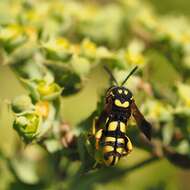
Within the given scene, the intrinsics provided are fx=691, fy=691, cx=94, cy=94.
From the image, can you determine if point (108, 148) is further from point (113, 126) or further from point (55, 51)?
point (55, 51)

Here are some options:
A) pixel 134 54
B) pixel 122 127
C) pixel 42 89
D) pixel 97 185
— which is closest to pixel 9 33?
pixel 42 89

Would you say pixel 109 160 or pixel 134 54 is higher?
pixel 134 54

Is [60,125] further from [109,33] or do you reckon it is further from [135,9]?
[135,9]

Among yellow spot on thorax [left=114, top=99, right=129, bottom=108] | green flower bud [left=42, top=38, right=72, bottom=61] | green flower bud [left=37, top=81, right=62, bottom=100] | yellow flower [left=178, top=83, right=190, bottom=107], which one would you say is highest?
green flower bud [left=42, top=38, right=72, bottom=61]

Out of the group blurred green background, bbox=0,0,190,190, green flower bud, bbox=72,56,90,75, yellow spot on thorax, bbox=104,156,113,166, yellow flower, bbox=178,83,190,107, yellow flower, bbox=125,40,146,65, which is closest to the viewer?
yellow spot on thorax, bbox=104,156,113,166

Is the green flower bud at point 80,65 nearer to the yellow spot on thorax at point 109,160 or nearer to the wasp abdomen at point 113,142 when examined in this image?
the wasp abdomen at point 113,142

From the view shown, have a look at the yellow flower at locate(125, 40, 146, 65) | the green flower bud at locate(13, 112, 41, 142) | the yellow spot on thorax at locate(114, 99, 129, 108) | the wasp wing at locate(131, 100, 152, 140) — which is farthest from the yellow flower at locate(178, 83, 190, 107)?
the green flower bud at locate(13, 112, 41, 142)

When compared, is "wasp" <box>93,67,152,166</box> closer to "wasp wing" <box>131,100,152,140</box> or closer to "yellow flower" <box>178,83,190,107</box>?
"wasp wing" <box>131,100,152,140</box>
